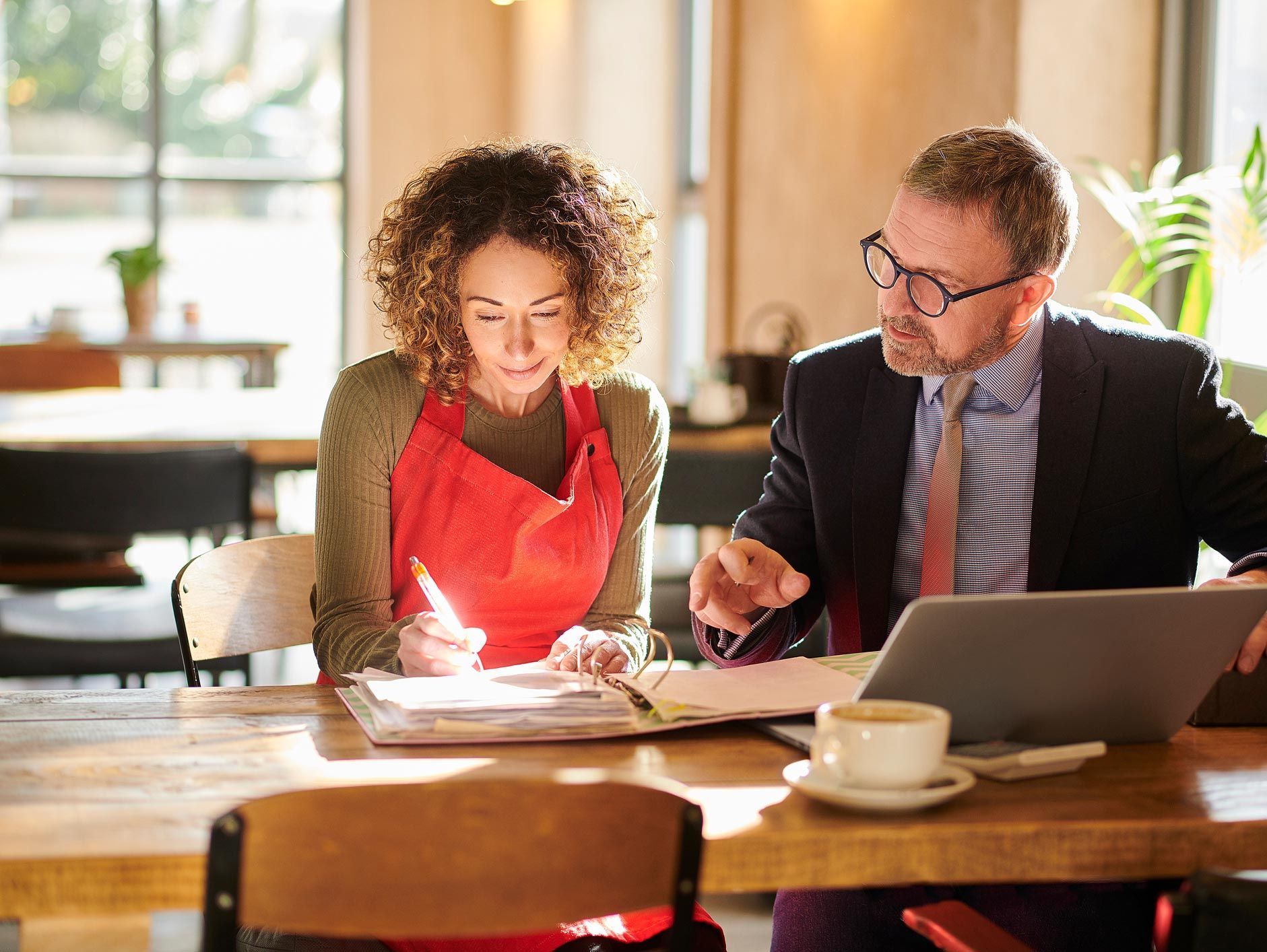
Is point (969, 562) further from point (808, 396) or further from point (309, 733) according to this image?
point (309, 733)

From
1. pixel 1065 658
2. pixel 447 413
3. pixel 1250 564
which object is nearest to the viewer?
pixel 1065 658

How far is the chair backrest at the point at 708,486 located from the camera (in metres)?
3.19

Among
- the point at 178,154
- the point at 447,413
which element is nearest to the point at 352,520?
the point at 447,413

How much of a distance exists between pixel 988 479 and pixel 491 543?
620 millimetres

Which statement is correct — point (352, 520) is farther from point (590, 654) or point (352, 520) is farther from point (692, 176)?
point (692, 176)

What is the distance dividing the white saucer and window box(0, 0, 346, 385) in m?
6.81

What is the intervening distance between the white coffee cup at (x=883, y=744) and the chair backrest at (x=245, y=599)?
2.96 feet

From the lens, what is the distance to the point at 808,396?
71.6 inches

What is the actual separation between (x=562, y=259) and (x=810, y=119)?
9.48 ft

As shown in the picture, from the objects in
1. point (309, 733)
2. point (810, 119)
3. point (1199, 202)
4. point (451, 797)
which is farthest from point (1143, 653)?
point (810, 119)

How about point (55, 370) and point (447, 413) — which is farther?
point (55, 370)

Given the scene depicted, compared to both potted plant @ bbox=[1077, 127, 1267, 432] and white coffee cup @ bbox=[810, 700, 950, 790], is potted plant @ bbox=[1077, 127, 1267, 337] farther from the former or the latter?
white coffee cup @ bbox=[810, 700, 950, 790]

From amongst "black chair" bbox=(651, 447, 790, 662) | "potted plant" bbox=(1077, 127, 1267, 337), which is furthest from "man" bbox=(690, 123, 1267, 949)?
"black chair" bbox=(651, 447, 790, 662)

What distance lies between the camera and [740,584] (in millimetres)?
1534
